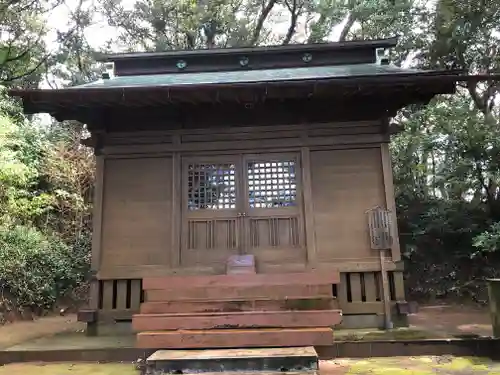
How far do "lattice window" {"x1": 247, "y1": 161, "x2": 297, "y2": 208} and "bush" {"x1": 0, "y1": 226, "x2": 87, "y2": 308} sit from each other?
17.1 ft

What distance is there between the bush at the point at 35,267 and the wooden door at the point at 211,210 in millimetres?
4390

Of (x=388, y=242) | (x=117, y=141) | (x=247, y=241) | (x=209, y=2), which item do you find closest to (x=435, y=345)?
(x=388, y=242)

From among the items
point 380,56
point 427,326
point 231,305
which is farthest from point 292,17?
point 231,305

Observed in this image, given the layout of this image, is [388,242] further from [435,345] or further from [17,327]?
[17,327]

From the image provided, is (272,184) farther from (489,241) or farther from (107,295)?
(489,241)

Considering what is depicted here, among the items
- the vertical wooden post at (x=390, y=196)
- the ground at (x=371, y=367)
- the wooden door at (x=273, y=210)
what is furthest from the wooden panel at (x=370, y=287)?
the ground at (x=371, y=367)

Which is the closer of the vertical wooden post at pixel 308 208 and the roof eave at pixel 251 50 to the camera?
the vertical wooden post at pixel 308 208

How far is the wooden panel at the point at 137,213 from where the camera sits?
18.1 ft

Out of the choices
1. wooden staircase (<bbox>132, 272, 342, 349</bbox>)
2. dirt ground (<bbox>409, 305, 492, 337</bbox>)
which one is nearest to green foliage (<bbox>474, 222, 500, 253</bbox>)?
dirt ground (<bbox>409, 305, 492, 337</bbox>)

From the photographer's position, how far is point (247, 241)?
18.0 feet

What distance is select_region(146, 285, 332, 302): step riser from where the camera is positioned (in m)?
4.44

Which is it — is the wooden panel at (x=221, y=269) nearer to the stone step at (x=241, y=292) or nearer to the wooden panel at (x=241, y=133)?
the stone step at (x=241, y=292)

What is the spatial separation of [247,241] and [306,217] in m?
0.82

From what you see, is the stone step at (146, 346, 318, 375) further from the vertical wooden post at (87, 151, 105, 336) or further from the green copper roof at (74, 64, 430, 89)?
the green copper roof at (74, 64, 430, 89)
